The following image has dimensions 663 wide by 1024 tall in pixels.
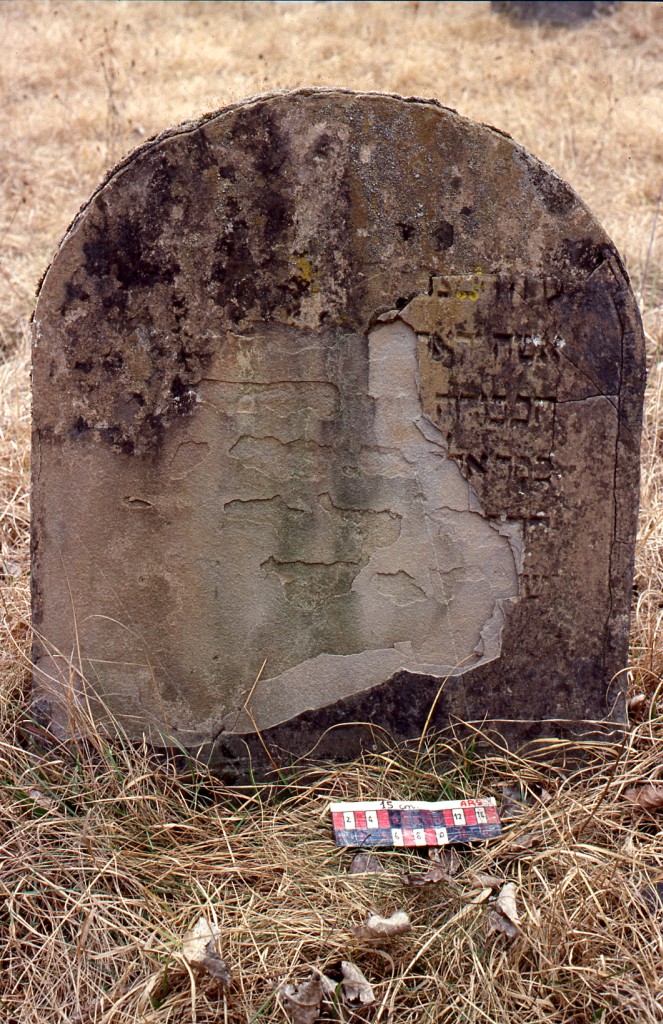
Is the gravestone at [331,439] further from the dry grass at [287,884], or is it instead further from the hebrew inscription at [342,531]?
the dry grass at [287,884]

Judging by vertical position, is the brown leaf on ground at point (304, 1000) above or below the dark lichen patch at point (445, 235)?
below

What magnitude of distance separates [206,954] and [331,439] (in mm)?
1025

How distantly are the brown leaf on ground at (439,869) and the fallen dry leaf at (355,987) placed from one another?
0.22 meters

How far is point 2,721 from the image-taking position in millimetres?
2117

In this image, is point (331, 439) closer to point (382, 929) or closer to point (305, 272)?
point (305, 272)

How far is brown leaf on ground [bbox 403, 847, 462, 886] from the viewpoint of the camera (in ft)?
6.02

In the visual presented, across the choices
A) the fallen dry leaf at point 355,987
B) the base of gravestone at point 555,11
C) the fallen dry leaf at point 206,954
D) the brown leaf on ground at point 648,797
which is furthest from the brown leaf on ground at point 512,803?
the base of gravestone at point 555,11

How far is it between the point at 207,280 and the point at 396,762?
113 centimetres

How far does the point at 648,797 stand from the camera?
6.69 feet

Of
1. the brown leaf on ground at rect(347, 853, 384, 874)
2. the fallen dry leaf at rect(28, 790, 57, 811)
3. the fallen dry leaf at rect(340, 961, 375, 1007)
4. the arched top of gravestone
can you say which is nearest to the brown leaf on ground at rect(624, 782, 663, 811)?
the brown leaf on ground at rect(347, 853, 384, 874)

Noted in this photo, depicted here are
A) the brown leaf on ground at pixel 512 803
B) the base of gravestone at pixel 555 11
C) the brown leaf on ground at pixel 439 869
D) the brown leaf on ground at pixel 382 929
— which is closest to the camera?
the brown leaf on ground at pixel 382 929

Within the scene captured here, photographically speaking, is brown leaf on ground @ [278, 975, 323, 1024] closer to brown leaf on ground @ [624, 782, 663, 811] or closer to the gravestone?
the gravestone

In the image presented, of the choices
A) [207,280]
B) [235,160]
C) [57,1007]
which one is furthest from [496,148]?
[57,1007]

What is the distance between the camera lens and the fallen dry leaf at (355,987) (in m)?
1.63
